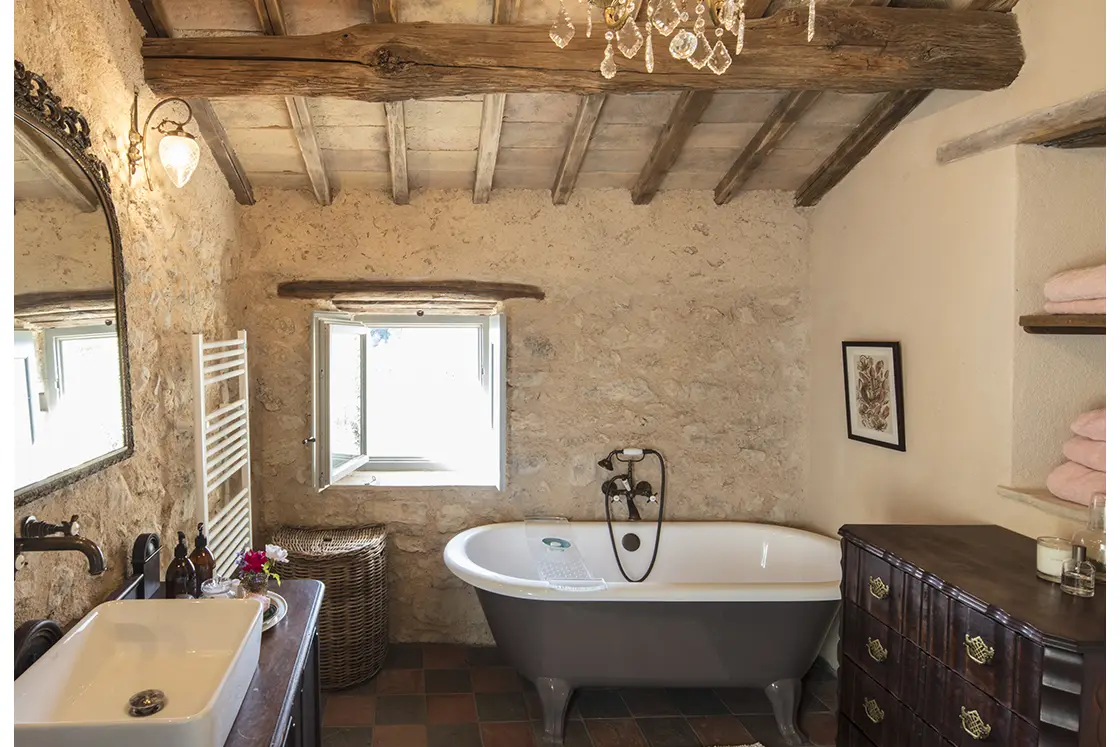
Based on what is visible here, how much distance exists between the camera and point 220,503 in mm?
3248

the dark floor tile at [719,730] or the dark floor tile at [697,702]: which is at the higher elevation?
the dark floor tile at [697,702]

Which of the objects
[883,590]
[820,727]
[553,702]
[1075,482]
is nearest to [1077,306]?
[1075,482]

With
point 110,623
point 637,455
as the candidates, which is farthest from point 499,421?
point 110,623

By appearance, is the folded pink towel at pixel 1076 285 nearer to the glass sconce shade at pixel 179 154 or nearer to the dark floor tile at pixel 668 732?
the dark floor tile at pixel 668 732

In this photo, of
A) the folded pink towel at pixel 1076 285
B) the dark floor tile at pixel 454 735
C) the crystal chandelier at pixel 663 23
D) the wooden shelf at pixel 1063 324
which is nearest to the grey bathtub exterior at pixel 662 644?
the dark floor tile at pixel 454 735

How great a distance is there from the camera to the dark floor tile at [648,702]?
328 cm

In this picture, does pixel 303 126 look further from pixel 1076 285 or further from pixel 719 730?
pixel 719 730

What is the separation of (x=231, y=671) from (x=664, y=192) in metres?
3.11

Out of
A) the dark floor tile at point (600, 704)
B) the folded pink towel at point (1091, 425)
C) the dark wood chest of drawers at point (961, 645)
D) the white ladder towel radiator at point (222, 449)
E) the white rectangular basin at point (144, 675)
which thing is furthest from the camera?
the dark floor tile at point (600, 704)

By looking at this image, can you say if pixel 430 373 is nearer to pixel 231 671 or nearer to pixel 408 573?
pixel 408 573

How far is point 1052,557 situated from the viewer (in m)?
1.92

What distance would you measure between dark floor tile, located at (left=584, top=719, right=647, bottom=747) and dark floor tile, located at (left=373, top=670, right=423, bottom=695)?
85 cm

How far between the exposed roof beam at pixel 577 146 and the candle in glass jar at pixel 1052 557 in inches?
77.3

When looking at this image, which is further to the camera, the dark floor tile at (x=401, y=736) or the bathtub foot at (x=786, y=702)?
the bathtub foot at (x=786, y=702)
